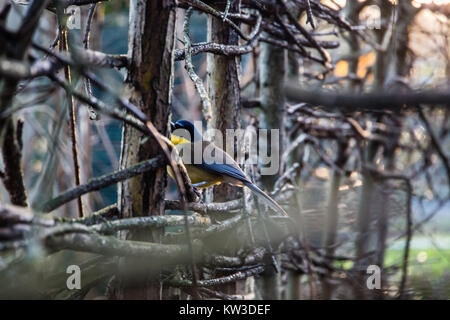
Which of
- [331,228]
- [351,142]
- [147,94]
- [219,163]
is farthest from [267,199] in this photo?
[351,142]

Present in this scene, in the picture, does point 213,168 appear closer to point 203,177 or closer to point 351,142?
point 203,177

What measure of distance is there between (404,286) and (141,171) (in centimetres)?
106

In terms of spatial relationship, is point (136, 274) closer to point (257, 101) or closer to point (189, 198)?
point (189, 198)

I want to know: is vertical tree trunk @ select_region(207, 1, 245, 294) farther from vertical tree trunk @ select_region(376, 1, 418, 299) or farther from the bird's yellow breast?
vertical tree trunk @ select_region(376, 1, 418, 299)

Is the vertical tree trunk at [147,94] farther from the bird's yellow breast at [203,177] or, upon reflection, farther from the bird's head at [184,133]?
the bird's head at [184,133]

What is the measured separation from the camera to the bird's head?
173cm

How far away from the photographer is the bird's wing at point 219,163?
1.50m

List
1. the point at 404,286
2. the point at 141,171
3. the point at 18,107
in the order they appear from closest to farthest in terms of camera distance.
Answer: the point at 18,107
the point at 141,171
the point at 404,286

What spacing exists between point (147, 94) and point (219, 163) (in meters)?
0.72

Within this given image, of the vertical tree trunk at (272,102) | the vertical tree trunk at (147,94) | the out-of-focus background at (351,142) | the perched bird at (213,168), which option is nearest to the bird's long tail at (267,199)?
the perched bird at (213,168)

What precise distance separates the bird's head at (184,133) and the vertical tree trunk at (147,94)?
0.87 meters

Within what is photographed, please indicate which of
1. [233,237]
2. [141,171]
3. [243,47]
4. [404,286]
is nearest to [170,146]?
[141,171]

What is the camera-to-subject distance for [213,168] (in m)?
1.55

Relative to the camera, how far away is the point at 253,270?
1.17 meters
